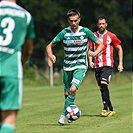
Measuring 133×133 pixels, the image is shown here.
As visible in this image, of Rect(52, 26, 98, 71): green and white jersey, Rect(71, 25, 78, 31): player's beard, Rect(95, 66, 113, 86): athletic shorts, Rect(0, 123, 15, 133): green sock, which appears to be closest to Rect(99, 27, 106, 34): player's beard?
Rect(95, 66, 113, 86): athletic shorts

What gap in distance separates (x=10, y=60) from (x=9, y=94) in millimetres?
422

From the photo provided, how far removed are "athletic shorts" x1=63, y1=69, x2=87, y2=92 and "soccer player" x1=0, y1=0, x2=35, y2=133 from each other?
4.11 metres

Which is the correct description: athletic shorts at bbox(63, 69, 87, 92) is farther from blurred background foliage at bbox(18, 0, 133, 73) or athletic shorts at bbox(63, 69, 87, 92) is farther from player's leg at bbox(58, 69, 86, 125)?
blurred background foliage at bbox(18, 0, 133, 73)

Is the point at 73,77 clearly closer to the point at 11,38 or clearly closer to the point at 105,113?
the point at 105,113

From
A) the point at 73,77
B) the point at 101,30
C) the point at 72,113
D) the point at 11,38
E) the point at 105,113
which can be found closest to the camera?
the point at 11,38

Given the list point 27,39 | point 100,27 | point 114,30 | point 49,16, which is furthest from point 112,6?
point 27,39

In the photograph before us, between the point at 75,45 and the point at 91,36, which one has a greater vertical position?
the point at 91,36

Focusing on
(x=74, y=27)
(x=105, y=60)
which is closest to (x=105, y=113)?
(x=105, y=60)

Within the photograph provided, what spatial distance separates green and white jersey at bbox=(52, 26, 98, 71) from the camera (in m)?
11.7

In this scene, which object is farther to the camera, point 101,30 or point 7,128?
point 101,30

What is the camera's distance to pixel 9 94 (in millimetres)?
7363

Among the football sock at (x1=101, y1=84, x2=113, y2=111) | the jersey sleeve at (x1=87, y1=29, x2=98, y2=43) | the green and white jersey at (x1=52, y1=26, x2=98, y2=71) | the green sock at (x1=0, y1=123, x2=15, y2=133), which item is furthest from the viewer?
the football sock at (x1=101, y1=84, x2=113, y2=111)

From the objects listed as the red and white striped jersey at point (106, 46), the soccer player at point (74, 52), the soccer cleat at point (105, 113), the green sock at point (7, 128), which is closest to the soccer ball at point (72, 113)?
the soccer player at point (74, 52)

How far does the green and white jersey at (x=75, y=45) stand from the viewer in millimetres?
11711
